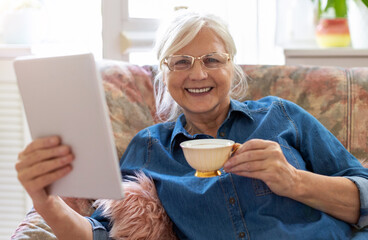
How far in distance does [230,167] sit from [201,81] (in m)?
0.37

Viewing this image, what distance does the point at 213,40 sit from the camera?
1.46 metres

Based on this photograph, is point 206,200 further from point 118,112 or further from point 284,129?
point 118,112

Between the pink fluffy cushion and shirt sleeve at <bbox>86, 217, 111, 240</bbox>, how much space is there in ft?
0.07

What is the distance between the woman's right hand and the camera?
0.98 metres

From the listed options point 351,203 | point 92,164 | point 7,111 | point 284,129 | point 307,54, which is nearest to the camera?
point 92,164

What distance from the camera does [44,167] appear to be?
1.00 m

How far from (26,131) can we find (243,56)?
123 centimetres

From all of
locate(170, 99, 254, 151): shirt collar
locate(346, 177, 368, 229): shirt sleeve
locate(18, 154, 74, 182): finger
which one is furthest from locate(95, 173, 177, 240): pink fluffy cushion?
locate(346, 177, 368, 229): shirt sleeve

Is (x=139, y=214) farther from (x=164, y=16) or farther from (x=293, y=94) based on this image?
(x=164, y=16)

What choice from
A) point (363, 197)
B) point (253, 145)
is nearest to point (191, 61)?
point (253, 145)

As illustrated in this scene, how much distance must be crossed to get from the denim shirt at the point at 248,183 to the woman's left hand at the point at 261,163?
0.13m

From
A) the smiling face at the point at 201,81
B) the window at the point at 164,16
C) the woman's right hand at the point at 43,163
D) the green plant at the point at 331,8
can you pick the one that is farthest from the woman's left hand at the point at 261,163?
the green plant at the point at 331,8

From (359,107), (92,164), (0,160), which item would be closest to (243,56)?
(359,107)

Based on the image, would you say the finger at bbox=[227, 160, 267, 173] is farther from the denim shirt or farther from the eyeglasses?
the eyeglasses
